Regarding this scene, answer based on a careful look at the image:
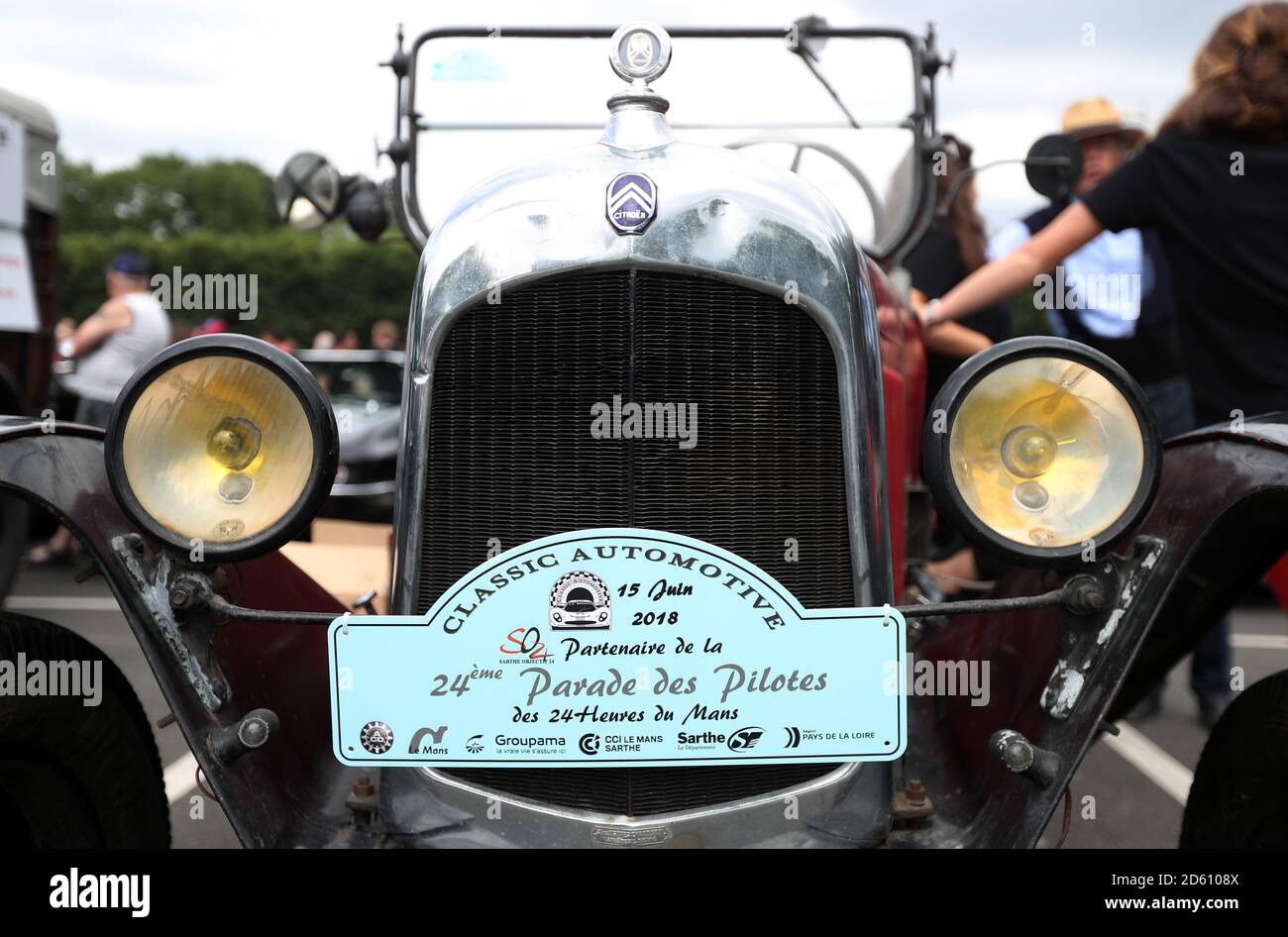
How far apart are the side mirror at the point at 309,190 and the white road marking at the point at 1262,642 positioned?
4758 mm

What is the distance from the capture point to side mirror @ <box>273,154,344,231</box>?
3.42 metres

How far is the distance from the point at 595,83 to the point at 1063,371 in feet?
6.31

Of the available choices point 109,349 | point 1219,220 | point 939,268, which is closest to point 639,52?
point 1219,220

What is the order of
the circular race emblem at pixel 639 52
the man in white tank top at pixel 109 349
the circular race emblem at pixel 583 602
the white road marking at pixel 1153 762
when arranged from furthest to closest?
the man in white tank top at pixel 109 349 → the white road marking at pixel 1153 762 → the circular race emblem at pixel 639 52 → the circular race emblem at pixel 583 602

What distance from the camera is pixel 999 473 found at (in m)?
2.15

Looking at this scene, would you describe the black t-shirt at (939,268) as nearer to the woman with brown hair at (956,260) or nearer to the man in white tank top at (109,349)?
the woman with brown hair at (956,260)

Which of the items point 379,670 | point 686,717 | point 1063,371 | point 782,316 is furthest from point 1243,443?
point 379,670

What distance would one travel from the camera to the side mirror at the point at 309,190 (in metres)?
3.42

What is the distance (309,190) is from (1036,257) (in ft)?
6.29

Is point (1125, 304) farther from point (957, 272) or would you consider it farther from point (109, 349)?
point (109, 349)

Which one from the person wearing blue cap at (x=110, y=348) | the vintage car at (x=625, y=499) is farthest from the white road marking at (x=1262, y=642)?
the person wearing blue cap at (x=110, y=348)

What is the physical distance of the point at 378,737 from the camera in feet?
6.68

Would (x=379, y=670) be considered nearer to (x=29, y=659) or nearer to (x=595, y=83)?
(x=29, y=659)

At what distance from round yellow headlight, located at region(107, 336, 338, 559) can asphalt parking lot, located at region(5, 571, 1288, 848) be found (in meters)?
0.62
